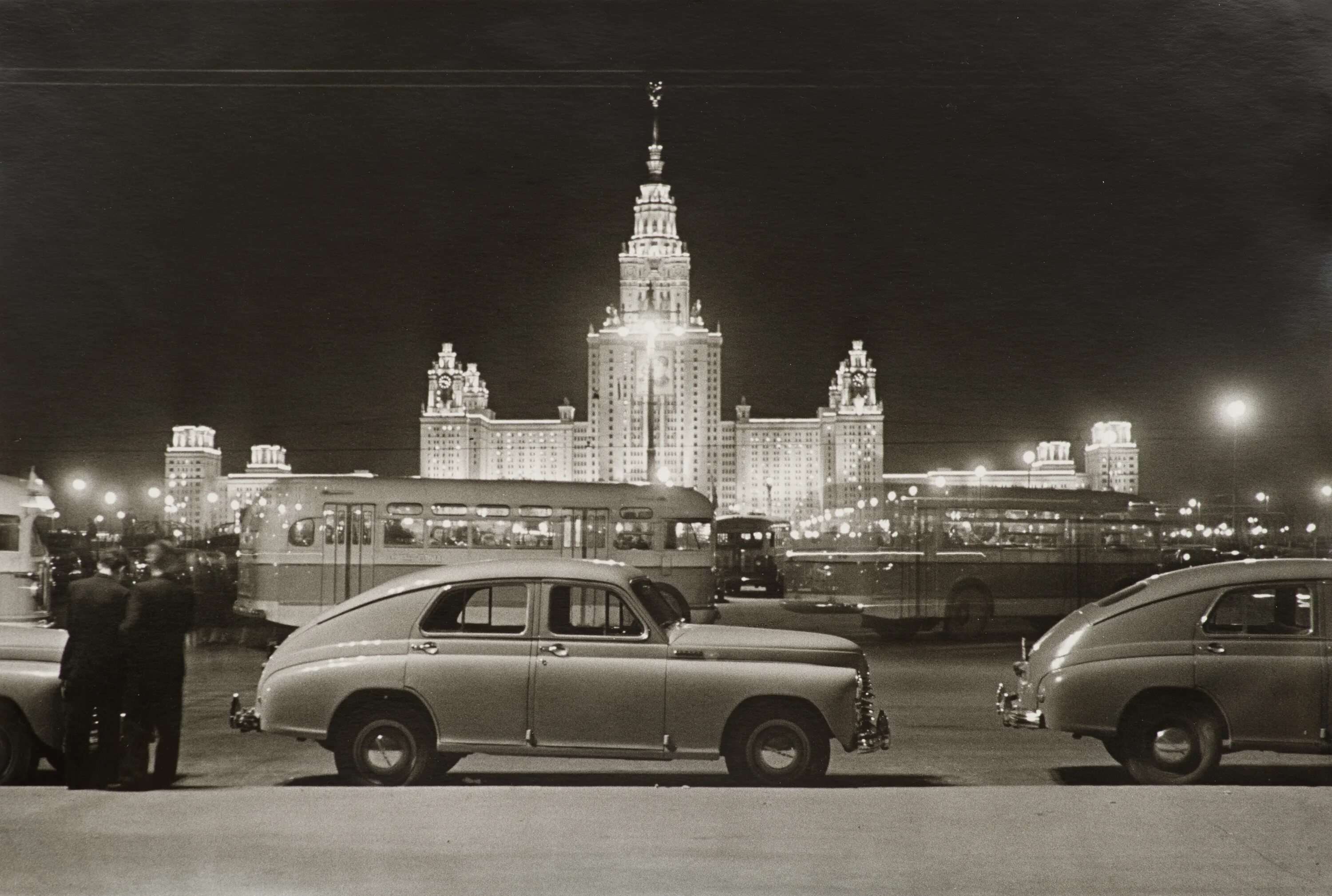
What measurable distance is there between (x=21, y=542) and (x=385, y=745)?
795cm

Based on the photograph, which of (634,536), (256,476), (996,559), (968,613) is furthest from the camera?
(968,613)

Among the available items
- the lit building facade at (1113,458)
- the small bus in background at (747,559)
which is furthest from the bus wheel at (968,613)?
the small bus in background at (747,559)

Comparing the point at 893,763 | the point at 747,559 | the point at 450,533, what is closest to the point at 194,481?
the point at 450,533

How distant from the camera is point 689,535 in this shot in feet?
51.3

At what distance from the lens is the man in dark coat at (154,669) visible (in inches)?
281

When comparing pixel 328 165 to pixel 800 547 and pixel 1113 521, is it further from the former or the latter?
pixel 800 547

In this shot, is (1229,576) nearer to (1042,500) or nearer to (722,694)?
(722,694)

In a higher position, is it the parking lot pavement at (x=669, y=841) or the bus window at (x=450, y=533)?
the bus window at (x=450, y=533)

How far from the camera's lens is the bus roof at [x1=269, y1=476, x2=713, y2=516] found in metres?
12.9

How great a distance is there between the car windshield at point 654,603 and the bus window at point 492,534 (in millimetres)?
4913

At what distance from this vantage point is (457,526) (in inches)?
504

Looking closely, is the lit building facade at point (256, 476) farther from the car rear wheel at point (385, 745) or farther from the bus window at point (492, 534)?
the car rear wheel at point (385, 745)

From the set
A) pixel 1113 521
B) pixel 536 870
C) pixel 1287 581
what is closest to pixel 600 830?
pixel 536 870

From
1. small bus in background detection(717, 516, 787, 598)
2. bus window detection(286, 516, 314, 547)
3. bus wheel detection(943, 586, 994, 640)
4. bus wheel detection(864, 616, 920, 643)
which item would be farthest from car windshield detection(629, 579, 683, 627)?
small bus in background detection(717, 516, 787, 598)
